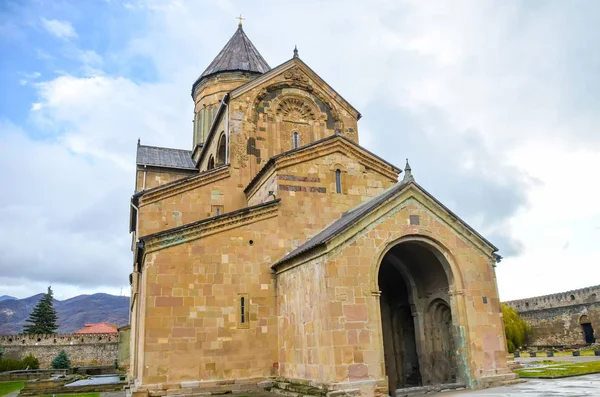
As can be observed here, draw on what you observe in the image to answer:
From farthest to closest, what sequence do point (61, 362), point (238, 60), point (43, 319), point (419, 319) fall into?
1. point (43, 319)
2. point (61, 362)
3. point (238, 60)
4. point (419, 319)

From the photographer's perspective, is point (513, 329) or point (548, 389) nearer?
point (548, 389)

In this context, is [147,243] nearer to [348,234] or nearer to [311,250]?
[311,250]

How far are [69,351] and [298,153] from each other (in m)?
33.5

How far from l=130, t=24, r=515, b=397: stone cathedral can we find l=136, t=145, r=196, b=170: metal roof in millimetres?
4777

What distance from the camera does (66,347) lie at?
38.0 m

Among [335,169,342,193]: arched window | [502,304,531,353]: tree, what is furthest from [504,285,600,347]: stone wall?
[335,169,342,193]: arched window

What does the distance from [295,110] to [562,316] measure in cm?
2765

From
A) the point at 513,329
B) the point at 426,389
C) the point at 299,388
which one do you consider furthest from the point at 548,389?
the point at 513,329

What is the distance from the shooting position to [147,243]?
11.5 m

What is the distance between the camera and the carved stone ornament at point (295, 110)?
16422 mm

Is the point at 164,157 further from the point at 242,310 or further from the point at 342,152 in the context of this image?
the point at 242,310

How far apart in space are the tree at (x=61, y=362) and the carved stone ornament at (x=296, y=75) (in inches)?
1155

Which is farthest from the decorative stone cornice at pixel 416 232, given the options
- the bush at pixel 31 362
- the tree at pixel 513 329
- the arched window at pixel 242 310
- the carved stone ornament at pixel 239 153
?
the bush at pixel 31 362

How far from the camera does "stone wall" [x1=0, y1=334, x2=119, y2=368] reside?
37.0 m
